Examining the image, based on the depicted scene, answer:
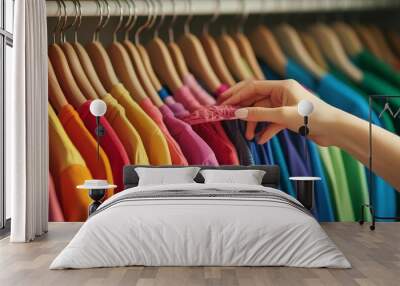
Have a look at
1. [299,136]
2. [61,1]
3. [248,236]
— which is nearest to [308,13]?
[299,136]

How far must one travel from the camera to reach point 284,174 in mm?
7141

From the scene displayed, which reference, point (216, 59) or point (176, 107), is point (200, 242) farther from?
point (216, 59)

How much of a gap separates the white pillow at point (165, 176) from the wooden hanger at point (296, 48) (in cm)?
191

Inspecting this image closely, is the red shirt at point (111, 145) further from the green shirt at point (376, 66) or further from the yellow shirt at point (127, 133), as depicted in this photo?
the green shirt at point (376, 66)

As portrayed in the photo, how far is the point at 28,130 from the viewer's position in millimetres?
5836

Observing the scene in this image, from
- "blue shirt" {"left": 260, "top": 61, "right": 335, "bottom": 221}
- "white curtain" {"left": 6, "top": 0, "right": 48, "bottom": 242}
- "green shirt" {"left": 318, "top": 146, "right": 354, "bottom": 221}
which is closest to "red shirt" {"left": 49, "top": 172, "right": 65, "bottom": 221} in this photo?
"white curtain" {"left": 6, "top": 0, "right": 48, "bottom": 242}

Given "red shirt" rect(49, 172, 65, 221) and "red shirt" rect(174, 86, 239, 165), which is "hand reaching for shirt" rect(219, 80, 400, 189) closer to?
"red shirt" rect(174, 86, 239, 165)

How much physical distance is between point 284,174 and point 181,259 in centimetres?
294

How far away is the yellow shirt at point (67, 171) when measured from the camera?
716 centimetres

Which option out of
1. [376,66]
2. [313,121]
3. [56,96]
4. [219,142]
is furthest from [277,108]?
[56,96]

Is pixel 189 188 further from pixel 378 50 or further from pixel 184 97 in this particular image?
pixel 378 50

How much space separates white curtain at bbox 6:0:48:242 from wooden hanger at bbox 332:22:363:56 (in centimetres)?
351

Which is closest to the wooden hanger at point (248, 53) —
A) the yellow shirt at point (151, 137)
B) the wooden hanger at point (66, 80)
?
the yellow shirt at point (151, 137)

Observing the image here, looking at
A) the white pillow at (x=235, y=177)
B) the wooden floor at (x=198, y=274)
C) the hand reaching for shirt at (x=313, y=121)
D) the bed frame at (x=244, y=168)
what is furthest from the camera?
the hand reaching for shirt at (x=313, y=121)
